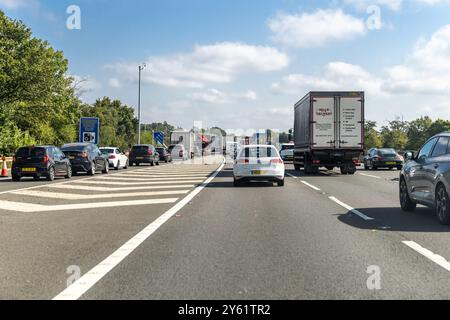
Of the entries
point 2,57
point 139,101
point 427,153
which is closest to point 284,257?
point 427,153

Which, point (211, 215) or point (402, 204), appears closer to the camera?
point (211, 215)

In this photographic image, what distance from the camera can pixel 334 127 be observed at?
78.6ft

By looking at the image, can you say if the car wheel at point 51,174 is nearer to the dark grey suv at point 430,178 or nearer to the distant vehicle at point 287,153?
the dark grey suv at point 430,178

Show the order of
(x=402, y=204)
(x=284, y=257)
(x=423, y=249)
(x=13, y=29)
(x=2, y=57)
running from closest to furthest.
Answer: (x=284, y=257), (x=423, y=249), (x=402, y=204), (x=2, y=57), (x=13, y=29)

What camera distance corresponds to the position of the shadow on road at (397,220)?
8.80 meters

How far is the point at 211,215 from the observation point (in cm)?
1035

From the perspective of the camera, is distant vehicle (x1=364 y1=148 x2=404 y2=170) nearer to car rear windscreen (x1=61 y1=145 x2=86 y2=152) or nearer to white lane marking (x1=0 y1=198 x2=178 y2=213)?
car rear windscreen (x1=61 y1=145 x2=86 y2=152)

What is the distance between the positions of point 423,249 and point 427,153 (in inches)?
155

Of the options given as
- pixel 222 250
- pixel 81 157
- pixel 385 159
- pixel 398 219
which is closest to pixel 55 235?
pixel 222 250

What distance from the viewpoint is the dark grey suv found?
29.8 feet


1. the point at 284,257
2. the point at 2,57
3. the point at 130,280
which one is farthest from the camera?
the point at 2,57

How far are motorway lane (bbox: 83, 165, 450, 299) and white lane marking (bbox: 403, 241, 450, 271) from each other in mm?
111

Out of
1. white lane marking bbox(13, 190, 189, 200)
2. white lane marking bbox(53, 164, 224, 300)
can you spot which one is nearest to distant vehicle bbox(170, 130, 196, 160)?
white lane marking bbox(13, 190, 189, 200)
